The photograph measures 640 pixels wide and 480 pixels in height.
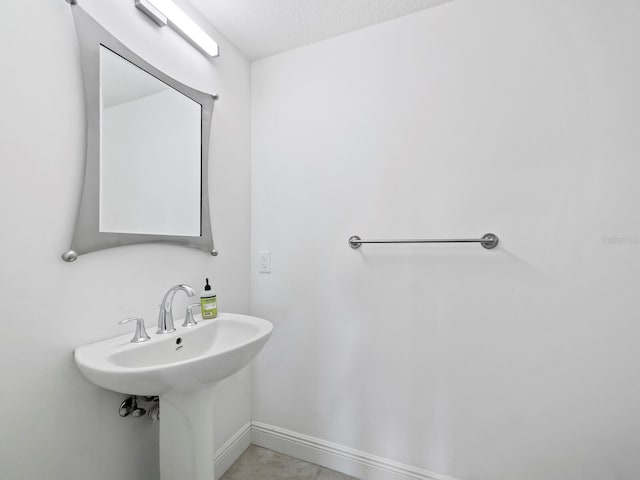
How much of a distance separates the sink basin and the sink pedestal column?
15cm

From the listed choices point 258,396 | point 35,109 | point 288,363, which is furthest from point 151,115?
point 258,396

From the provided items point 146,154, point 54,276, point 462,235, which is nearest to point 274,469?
point 54,276

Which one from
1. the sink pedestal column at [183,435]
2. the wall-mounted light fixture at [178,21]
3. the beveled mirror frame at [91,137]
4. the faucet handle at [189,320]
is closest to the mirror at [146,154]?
the beveled mirror frame at [91,137]

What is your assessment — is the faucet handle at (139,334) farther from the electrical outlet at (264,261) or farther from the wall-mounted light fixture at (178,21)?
the wall-mounted light fixture at (178,21)

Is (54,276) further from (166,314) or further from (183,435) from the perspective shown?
(183,435)

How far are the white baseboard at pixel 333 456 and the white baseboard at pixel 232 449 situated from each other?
0.05m

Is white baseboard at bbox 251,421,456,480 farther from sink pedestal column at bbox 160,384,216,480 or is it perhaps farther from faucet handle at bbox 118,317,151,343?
faucet handle at bbox 118,317,151,343

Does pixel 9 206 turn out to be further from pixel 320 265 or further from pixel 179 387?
pixel 320 265

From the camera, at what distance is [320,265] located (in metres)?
1.50

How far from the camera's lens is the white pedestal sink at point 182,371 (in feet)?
2.47

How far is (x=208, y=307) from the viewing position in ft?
4.03

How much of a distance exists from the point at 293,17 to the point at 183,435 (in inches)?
70.2

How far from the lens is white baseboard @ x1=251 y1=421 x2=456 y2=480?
4.30ft

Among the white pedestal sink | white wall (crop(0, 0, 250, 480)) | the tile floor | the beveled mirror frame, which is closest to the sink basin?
the white pedestal sink
